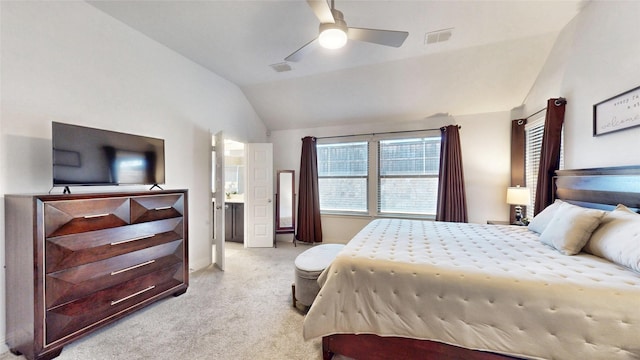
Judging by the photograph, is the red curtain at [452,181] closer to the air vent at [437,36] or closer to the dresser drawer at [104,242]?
the air vent at [437,36]

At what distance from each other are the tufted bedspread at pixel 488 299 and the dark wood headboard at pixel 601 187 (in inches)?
26.3

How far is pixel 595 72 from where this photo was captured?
7.57 feet

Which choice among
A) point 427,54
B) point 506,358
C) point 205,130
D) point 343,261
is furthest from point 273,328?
point 427,54

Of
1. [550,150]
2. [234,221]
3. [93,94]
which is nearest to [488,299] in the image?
[550,150]

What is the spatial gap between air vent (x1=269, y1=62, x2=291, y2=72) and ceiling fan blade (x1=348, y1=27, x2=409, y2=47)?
173 centimetres

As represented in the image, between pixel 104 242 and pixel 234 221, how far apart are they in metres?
2.97

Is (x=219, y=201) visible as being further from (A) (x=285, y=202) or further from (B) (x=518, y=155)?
(B) (x=518, y=155)

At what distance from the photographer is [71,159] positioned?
2.08m

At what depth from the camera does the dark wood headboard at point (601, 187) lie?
1862 millimetres

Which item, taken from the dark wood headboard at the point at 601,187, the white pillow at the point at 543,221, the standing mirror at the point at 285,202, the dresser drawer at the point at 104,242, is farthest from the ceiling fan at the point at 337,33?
the standing mirror at the point at 285,202

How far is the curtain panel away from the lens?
3.88m

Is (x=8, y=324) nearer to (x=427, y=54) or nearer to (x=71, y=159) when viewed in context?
(x=71, y=159)

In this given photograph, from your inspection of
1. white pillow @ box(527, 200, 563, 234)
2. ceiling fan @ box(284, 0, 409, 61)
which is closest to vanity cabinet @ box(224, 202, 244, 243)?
ceiling fan @ box(284, 0, 409, 61)

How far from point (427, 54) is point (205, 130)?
3407 mm
